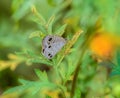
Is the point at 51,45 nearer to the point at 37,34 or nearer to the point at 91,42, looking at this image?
the point at 37,34

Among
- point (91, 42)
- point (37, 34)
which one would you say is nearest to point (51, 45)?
point (37, 34)

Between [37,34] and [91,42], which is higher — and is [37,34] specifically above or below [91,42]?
below

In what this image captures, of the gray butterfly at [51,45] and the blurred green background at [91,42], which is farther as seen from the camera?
the blurred green background at [91,42]

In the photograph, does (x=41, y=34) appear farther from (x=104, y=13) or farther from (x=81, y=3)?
(x=81, y=3)

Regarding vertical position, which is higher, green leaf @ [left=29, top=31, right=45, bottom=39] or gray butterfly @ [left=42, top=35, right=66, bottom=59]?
green leaf @ [left=29, top=31, right=45, bottom=39]

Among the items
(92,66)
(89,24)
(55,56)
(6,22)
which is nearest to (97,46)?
(89,24)

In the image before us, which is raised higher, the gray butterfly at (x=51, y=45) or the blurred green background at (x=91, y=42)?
the blurred green background at (x=91, y=42)

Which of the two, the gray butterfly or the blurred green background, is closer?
the gray butterfly

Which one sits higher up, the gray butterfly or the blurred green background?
the blurred green background

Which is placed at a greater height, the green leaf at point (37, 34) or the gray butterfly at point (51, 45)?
the green leaf at point (37, 34)
